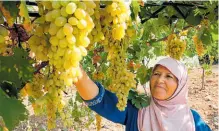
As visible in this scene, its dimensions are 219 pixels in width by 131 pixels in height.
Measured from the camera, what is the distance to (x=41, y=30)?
1.12 m

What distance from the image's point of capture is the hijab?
2.78m

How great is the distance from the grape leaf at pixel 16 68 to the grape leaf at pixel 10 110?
0.11 meters

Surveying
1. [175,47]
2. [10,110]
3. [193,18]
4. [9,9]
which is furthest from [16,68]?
[175,47]

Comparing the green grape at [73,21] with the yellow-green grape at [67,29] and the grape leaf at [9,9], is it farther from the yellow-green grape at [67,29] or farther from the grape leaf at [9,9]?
the grape leaf at [9,9]

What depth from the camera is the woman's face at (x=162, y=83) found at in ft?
8.77

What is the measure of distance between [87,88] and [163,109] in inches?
32.9

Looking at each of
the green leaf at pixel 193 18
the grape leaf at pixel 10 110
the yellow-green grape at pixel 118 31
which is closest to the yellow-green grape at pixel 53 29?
the yellow-green grape at pixel 118 31

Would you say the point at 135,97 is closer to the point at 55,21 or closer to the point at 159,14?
the point at 159,14

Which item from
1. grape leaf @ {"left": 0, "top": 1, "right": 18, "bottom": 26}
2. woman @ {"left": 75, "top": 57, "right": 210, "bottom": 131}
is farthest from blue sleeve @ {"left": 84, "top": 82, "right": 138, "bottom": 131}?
grape leaf @ {"left": 0, "top": 1, "right": 18, "bottom": 26}

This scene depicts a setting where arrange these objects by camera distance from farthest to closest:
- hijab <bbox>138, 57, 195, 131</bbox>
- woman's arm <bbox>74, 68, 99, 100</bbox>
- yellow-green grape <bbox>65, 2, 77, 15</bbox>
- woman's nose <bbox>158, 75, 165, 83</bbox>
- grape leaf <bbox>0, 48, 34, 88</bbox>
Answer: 1. hijab <bbox>138, 57, 195, 131</bbox>
2. woman's nose <bbox>158, 75, 165, 83</bbox>
3. woman's arm <bbox>74, 68, 99, 100</bbox>
4. grape leaf <bbox>0, 48, 34, 88</bbox>
5. yellow-green grape <bbox>65, 2, 77, 15</bbox>

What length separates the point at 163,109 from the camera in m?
2.85

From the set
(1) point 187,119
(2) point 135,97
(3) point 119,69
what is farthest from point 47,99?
(1) point 187,119

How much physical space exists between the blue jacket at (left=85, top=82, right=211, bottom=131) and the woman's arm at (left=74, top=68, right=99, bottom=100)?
48 millimetres

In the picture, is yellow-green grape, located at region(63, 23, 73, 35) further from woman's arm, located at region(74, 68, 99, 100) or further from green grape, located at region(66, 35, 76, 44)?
woman's arm, located at region(74, 68, 99, 100)
